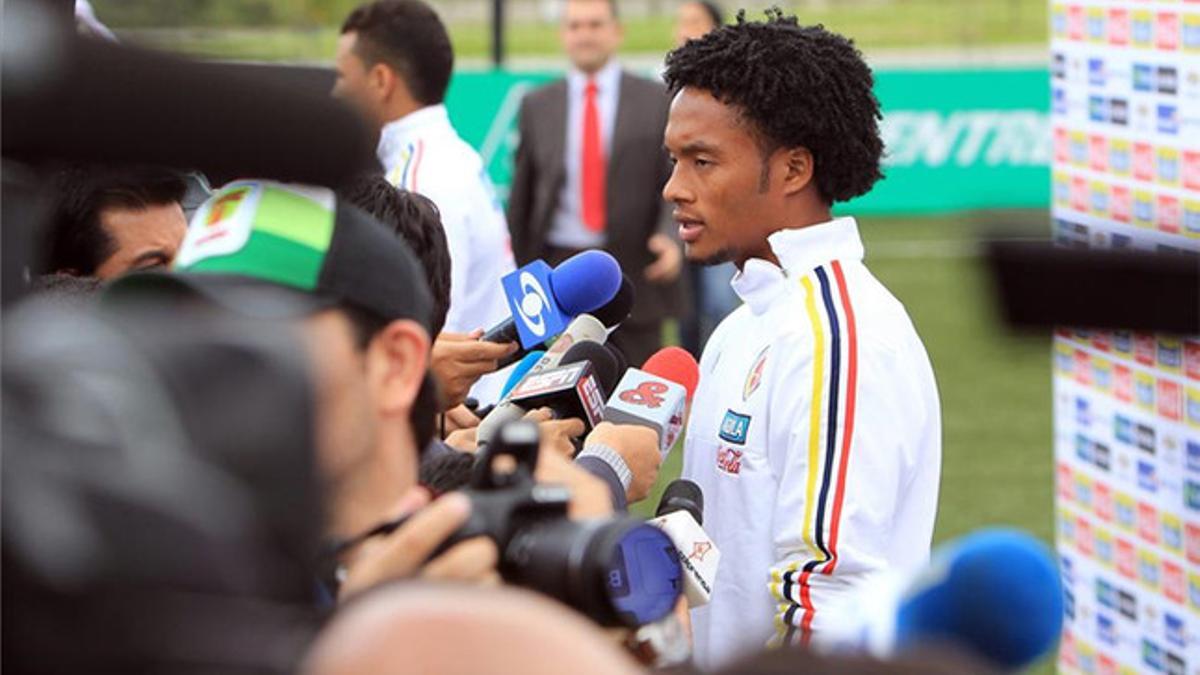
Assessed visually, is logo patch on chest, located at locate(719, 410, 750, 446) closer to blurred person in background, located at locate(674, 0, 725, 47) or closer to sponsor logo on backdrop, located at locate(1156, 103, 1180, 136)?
sponsor logo on backdrop, located at locate(1156, 103, 1180, 136)

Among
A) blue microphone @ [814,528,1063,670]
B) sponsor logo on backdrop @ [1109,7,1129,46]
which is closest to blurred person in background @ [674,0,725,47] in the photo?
sponsor logo on backdrop @ [1109,7,1129,46]

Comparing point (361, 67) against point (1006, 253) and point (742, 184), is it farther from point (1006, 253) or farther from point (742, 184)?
point (1006, 253)

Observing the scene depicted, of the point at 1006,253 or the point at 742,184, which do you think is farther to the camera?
the point at 742,184

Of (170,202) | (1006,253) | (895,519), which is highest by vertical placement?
(1006,253)

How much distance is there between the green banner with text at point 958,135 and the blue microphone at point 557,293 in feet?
37.1

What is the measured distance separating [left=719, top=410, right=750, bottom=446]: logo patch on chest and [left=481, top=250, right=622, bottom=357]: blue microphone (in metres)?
0.38

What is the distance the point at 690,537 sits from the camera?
3088 millimetres

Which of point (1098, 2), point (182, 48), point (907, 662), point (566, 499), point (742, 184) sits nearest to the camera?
point (907, 662)

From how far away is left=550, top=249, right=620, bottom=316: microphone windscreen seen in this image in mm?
3938

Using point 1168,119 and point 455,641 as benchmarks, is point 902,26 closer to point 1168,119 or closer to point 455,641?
point 1168,119

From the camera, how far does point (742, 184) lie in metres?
3.86

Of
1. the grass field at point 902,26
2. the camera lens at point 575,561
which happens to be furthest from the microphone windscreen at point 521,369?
the grass field at point 902,26

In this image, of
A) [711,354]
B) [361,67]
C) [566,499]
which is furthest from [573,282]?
[361,67]

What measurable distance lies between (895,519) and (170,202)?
136 cm
